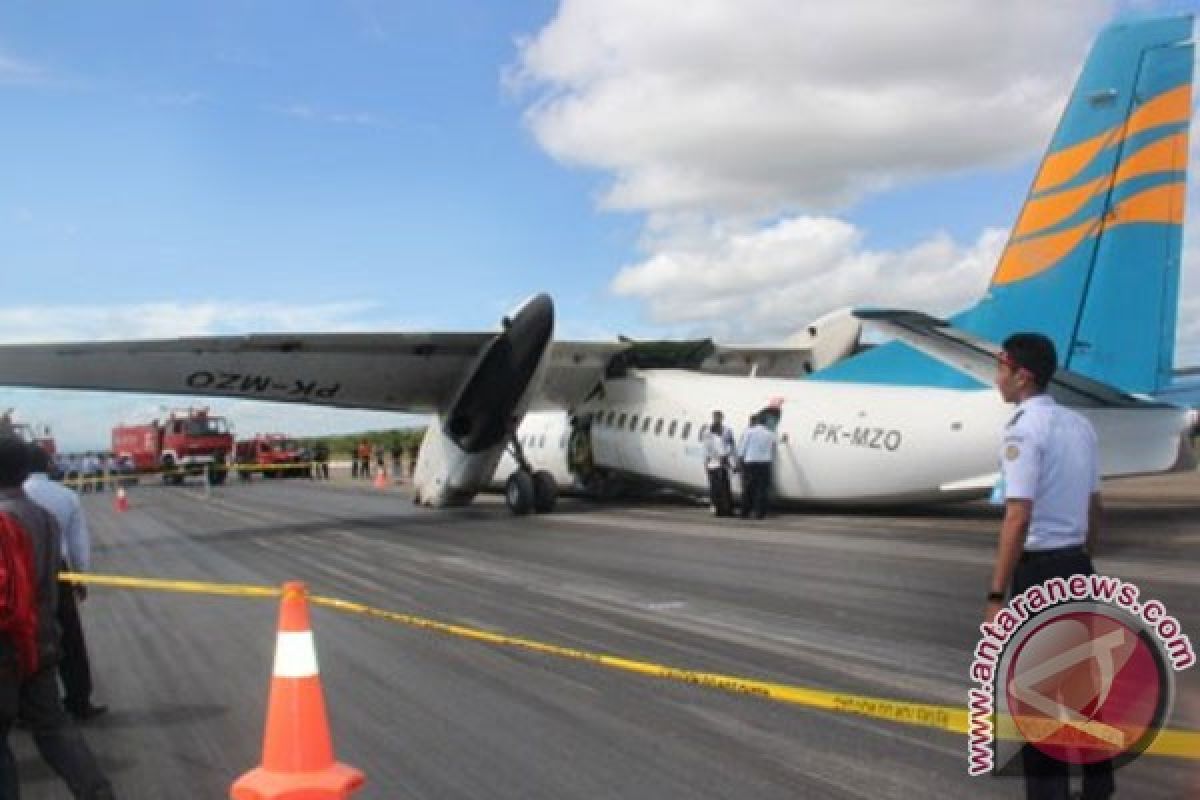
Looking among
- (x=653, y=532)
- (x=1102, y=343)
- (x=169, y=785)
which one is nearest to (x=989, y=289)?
(x=1102, y=343)

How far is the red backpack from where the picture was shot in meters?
4.09

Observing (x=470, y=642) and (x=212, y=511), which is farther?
(x=212, y=511)

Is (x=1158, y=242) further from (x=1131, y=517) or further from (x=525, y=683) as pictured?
(x=525, y=683)

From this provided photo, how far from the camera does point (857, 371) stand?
16531 millimetres

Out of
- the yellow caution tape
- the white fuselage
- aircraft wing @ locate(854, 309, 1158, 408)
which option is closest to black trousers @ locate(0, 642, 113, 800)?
aircraft wing @ locate(854, 309, 1158, 408)

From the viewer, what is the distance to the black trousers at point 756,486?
54.6ft

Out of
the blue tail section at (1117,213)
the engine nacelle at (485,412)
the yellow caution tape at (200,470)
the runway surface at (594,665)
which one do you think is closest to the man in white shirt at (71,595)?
the runway surface at (594,665)

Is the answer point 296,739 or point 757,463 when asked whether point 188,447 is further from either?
point 296,739

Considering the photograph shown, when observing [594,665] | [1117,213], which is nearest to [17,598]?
[594,665]

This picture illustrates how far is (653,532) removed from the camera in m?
15.4

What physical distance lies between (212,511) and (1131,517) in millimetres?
18734

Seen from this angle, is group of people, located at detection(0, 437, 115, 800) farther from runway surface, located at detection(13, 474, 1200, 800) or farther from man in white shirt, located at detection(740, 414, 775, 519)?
man in white shirt, located at detection(740, 414, 775, 519)

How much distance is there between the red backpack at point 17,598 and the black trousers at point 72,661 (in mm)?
2031

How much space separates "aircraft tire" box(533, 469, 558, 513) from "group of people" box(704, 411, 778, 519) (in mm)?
3213
